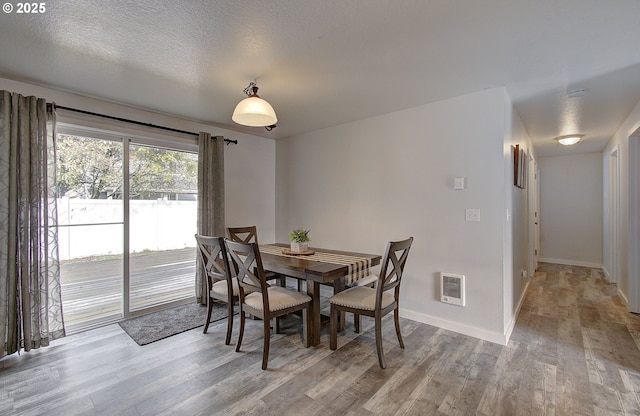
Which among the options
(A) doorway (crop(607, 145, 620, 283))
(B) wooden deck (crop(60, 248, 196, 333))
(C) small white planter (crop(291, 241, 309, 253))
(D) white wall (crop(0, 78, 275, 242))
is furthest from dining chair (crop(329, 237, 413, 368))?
(A) doorway (crop(607, 145, 620, 283))

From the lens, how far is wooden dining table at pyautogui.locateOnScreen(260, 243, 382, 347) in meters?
2.37

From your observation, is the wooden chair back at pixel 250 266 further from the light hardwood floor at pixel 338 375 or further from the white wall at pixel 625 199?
the white wall at pixel 625 199

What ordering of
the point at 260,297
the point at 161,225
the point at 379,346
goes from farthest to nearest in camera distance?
1. the point at 161,225
2. the point at 260,297
3. the point at 379,346

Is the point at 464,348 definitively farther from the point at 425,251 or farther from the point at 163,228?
the point at 163,228

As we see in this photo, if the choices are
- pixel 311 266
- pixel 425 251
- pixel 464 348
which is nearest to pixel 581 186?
pixel 425 251

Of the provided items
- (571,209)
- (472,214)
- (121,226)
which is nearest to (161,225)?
(121,226)

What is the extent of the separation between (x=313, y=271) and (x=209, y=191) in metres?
2.09

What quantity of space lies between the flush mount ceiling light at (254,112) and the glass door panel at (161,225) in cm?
171

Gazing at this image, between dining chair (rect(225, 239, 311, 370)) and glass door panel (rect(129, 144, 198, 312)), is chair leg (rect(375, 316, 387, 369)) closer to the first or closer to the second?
dining chair (rect(225, 239, 311, 370))

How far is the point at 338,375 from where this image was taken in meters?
2.16

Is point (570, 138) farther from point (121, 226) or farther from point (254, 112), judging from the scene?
point (121, 226)

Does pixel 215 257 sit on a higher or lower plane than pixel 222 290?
higher

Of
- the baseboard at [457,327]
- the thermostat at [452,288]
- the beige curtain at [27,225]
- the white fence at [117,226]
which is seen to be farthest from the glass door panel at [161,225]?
the thermostat at [452,288]

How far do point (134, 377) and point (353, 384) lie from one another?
5.28ft
